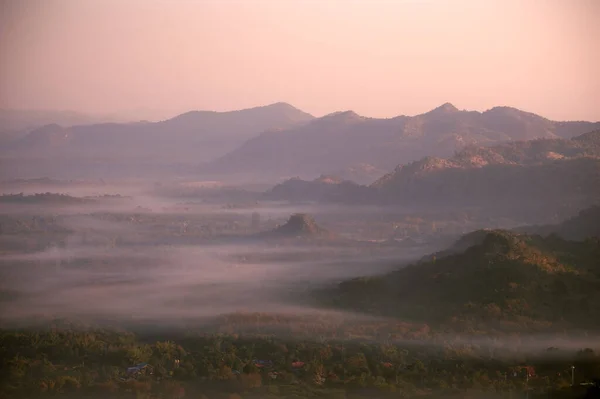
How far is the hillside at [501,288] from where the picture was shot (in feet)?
132

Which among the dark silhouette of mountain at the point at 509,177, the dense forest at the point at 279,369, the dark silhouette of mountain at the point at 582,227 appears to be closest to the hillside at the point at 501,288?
→ the dense forest at the point at 279,369

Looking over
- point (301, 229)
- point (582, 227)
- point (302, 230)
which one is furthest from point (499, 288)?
point (302, 230)

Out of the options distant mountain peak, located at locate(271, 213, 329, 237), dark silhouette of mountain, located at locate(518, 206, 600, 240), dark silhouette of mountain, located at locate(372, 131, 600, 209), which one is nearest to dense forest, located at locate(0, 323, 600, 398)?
dark silhouette of mountain, located at locate(518, 206, 600, 240)

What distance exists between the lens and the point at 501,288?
41.4m

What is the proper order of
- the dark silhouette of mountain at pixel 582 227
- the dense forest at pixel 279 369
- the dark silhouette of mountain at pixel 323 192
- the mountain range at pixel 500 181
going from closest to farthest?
the dense forest at pixel 279 369 < the dark silhouette of mountain at pixel 582 227 < the mountain range at pixel 500 181 < the dark silhouette of mountain at pixel 323 192

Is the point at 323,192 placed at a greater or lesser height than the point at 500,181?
lesser

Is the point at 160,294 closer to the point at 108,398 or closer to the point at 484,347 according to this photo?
the point at 108,398

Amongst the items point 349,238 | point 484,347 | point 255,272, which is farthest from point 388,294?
point 349,238

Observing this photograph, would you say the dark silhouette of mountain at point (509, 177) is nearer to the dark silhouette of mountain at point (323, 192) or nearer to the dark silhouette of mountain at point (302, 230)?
the dark silhouette of mountain at point (323, 192)

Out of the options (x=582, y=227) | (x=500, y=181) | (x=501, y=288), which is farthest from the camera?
(x=500, y=181)

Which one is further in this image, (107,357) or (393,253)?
(393,253)

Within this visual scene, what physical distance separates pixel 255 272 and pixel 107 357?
35.9 metres

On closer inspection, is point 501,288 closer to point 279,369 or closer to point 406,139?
point 279,369

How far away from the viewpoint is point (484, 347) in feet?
120
